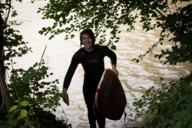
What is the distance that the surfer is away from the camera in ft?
10.4

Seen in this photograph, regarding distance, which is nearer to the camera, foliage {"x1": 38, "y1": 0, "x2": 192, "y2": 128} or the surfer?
foliage {"x1": 38, "y1": 0, "x2": 192, "y2": 128}

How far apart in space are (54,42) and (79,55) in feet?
23.7

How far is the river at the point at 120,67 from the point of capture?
587cm

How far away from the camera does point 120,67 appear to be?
8.05 meters

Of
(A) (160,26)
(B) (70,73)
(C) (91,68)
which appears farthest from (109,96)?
(A) (160,26)

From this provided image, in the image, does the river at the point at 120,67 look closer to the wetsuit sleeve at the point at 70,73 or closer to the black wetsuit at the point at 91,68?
the black wetsuit at the point at 91,68

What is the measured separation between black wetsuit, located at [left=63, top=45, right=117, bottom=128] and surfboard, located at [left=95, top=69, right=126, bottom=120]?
0.47 ft

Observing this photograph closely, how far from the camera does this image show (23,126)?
237cm

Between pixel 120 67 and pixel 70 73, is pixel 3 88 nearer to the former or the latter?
pixel 70 73

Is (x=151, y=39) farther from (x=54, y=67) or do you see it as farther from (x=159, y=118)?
(x=159, y=118)

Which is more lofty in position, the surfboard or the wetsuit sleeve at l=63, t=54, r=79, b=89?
the wetsuit sleeve at l=63, t=54, r=79, b=89

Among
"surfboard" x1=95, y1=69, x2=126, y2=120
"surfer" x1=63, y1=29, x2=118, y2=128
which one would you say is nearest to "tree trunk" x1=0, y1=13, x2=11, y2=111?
"surfer" x1=63, y1=29, x2=118, y2=128

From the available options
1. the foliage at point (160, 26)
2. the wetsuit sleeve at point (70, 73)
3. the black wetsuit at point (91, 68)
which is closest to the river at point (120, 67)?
the foliage at point (160, 26)

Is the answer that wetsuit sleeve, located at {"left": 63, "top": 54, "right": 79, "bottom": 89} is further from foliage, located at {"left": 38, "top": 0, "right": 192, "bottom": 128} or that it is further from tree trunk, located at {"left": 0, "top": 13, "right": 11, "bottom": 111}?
tree trunk, located at {"left": 0, "top": 13, "right": 11, "bottom": 111}
